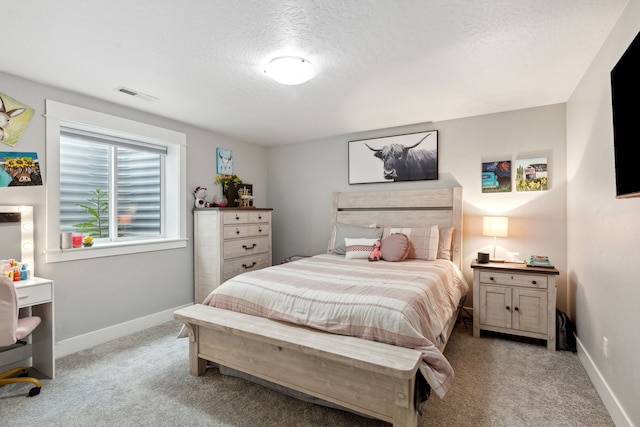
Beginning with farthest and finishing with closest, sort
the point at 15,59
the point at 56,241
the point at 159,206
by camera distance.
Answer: the point at 159,206 → the point at 56,241 → the point at 15,59

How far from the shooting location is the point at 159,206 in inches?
151

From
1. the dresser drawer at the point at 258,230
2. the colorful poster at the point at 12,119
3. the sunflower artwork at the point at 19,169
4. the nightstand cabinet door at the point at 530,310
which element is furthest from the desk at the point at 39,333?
the nightstand cabinet door at the point at 530,310

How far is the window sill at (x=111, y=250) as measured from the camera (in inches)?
108

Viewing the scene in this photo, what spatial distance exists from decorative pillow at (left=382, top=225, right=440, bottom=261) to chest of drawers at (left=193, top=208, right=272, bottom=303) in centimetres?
199

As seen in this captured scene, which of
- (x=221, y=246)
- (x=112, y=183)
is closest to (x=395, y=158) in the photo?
(x=221, y=246)

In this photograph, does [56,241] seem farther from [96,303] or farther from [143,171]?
[143,171]

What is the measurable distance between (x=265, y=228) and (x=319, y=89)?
2215 millimetres

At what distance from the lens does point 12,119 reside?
8.15ft

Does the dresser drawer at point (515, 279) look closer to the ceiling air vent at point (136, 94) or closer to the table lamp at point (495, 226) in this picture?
the table lamp at point (495, 226)

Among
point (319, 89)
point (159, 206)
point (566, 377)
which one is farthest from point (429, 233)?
point (159, 206)

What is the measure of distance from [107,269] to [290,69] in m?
2.59

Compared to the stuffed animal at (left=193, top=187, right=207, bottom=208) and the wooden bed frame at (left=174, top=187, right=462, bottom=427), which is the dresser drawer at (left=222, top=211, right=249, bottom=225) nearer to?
the stuffed animal at (left=193, top=187, right=207, bottom=208)

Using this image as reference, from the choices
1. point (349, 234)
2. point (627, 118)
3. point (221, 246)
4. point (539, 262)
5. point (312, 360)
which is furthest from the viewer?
point (349, 234)

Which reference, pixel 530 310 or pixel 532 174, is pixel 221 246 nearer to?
pixel 530 310
